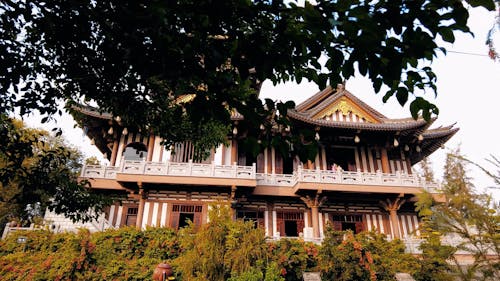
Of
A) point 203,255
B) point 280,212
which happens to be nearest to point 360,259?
point 203,255

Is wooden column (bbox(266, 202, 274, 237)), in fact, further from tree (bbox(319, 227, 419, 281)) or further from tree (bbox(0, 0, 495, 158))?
tree (bbox(0, 0, 495, 158))

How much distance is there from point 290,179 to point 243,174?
2491 millimetres

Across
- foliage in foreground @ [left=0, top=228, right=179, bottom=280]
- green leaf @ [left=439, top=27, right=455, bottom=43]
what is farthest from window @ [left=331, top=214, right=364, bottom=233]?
green leaf @ [left=439, top=27, right=455, bottom=43]

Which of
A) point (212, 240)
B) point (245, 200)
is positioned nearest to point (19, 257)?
point (212, 240)

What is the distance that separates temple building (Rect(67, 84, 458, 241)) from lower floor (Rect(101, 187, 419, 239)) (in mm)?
44

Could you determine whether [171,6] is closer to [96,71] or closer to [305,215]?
[96,71]

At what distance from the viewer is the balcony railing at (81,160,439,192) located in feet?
41.2

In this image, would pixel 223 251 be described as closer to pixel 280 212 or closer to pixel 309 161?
pixel 309 161

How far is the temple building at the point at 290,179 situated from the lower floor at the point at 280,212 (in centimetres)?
4

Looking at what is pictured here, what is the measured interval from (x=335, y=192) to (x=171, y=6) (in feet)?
41.9

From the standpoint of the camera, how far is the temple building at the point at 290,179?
12734 millimetres

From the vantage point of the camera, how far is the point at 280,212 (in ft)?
46.9

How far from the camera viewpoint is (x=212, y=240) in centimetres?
651

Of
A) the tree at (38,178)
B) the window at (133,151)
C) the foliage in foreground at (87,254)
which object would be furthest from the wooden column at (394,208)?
the tree at (38,178)
